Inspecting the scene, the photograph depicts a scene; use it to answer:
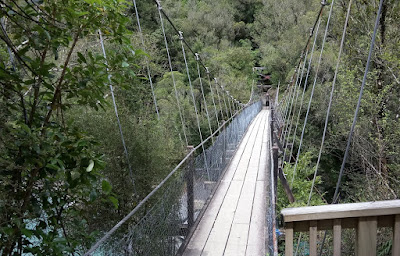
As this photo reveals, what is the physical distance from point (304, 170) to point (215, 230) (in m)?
5.88

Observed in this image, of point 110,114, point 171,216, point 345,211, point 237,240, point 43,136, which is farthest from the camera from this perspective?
point 110,114

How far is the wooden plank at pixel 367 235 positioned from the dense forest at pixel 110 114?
0.68 metres

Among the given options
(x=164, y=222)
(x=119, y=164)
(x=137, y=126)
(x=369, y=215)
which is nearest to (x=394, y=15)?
(x=137, y=126)

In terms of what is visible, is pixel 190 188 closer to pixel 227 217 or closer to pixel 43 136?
pixel 227 217

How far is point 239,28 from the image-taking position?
28703 mm

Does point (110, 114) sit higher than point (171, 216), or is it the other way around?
point (110, 114)

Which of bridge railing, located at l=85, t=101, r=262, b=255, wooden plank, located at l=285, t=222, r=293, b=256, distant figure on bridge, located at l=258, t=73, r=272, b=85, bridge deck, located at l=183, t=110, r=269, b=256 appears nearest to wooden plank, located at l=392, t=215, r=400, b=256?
wooden plank, located at l=285, t=222, r=293, b=256

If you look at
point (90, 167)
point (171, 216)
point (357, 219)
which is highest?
point (90, 167)

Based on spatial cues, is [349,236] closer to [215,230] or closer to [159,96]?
[215,230]

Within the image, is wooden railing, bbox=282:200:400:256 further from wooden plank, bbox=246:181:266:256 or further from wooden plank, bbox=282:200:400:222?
wooden plank, bbox=246:181:266:256

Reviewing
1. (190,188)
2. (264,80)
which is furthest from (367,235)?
(264,80)

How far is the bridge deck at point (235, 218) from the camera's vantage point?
2.30m

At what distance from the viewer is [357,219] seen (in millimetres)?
818

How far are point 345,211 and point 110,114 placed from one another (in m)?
3.48
